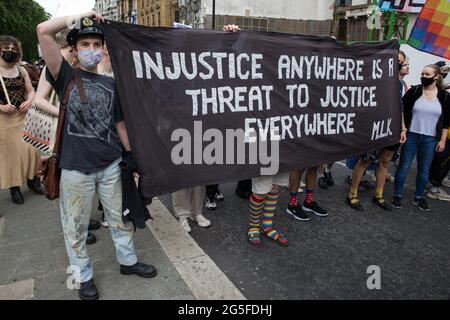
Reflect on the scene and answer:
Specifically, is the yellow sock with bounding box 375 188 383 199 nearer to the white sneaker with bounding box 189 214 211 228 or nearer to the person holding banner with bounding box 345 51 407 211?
the person holding banner with bounding box 345 51 407 211

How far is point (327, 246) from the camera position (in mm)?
3469

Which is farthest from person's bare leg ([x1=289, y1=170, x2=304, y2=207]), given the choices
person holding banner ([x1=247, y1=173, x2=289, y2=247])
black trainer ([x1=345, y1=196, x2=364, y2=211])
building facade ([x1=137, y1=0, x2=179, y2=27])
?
building facade ([x1=137, y1=0, x2=179, y2=27])

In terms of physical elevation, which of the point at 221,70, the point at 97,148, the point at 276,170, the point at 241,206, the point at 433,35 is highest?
the point at 433,35

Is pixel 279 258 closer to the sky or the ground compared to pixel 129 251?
closer to the ground

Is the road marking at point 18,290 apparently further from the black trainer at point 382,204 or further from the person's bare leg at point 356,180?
the black trainer at point 382,204

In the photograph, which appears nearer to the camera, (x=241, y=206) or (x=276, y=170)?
(x=276, y=170)

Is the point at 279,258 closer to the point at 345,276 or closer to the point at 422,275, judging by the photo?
the point at 345,276

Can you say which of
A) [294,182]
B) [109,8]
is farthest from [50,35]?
[109,8]

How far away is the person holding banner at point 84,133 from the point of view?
2.32m

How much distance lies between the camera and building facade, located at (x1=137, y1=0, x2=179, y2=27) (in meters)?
35.3

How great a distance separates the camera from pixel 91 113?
7.81ft

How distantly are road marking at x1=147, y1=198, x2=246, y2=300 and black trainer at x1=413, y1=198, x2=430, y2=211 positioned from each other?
299 centimetres

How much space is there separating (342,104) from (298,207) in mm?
1291
